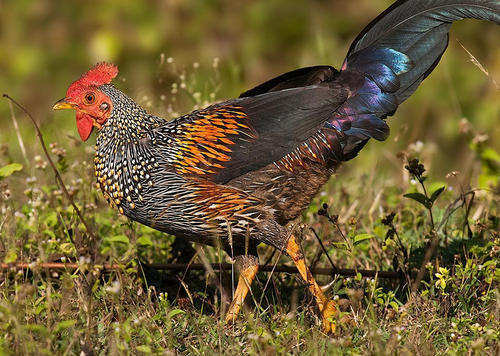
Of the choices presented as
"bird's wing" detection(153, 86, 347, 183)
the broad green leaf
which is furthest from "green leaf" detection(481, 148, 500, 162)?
the broad green leaf

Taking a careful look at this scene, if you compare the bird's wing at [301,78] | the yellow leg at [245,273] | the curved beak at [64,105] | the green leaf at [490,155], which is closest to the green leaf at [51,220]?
the curved beak at [64,105]

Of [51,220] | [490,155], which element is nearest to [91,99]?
[51,220]

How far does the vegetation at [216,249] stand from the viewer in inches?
140

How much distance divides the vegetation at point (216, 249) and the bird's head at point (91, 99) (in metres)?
0.25

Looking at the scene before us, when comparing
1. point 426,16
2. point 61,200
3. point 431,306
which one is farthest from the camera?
point 61,200

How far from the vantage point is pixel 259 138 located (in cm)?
411

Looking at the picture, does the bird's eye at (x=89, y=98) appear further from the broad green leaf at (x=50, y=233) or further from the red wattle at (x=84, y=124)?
the broad green leaf at (x=50, y=233)

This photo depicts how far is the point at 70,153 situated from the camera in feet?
18.2

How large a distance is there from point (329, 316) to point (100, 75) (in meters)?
1.80

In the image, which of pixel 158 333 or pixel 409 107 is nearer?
pixel 158 333

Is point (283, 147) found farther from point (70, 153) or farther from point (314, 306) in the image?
point (70, 153)

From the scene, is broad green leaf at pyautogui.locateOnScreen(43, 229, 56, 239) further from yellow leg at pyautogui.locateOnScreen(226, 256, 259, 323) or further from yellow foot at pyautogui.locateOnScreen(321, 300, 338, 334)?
yellow foot at pyautogui.locateOnScreen(321, 300, 338, 334)

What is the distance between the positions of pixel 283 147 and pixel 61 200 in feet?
5.61

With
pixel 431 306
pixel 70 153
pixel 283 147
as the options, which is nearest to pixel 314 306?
pixel 431 306
